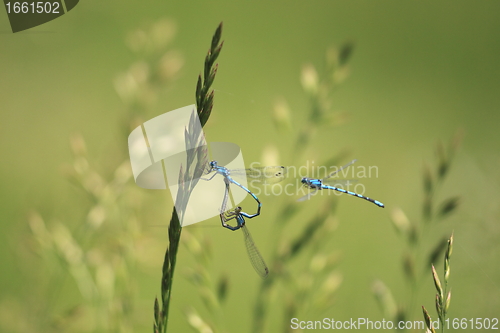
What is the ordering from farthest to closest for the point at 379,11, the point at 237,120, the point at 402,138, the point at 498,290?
the point at 379,11 → the point at 402,138 → the point at 237,120 → the point at 498,290

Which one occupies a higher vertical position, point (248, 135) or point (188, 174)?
point (248, 135)

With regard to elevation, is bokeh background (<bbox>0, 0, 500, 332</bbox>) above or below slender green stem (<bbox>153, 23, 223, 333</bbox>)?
above

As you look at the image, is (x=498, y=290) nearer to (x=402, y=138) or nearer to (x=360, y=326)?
Result: (x=360, y=326)

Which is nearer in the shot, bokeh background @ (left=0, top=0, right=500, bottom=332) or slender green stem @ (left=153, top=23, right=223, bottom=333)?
slender green stem @ (left=153, top=23, right=223, bottom=333)

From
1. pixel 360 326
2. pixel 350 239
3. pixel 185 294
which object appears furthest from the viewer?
pixel 350 239

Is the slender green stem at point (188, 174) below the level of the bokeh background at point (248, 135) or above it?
below

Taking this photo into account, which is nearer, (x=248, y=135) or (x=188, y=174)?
(x=188, y=174)

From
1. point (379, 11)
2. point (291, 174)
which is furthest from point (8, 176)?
point (379, 11)

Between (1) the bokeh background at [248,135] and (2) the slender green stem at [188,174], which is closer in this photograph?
(2) the slender green stem at [188,174]
